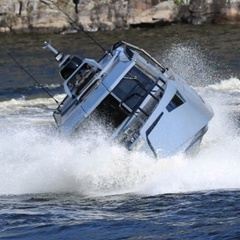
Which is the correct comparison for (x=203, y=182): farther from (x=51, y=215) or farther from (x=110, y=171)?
(x=51, y=215)

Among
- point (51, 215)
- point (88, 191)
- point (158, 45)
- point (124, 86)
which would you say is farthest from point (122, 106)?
point (158, 45)

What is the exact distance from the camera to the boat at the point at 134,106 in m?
18.8

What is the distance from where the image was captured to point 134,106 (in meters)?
18.9

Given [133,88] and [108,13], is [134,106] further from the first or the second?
[108,13]

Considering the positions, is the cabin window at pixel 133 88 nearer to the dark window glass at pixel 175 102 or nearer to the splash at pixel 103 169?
the dark window glass at pixel 175 102

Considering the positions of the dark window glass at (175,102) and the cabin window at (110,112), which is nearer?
the cabin window at (110,112)

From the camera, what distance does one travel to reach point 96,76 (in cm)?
1914

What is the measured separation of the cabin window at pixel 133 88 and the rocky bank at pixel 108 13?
1325 inches

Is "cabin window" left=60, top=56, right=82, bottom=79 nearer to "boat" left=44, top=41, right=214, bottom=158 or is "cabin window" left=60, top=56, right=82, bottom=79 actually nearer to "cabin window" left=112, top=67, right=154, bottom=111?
"boat" left=44, top=41, right=214, bottom=158

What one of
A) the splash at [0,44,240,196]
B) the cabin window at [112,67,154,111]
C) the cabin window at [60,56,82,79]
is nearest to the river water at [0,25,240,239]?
the splash at [0,44,240,196]

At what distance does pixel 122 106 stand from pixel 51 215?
3055mm

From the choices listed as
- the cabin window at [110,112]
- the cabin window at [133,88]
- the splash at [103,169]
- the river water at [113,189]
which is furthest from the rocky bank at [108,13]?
the cabin window at [110,112]

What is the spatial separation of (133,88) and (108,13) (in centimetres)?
3525

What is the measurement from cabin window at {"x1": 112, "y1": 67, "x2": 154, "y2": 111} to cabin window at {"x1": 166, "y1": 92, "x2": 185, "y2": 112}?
1.42ft
